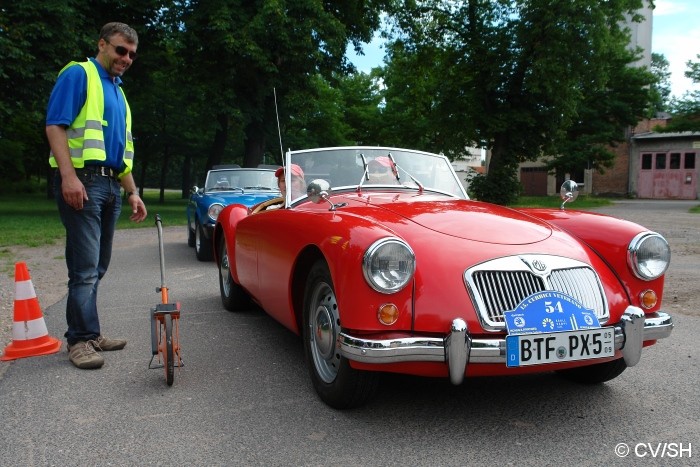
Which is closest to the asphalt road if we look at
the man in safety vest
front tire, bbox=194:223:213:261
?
the man in safety vest

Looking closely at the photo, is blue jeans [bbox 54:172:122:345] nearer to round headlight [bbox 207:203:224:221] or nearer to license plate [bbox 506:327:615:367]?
license plate [bbox 506:327:615:367]

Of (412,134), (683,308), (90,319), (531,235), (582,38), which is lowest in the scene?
(683,308)

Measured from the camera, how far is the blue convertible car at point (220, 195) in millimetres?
9078

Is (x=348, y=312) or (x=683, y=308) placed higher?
(x=348, y=312)

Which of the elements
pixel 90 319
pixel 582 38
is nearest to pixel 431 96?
pixel 582 38

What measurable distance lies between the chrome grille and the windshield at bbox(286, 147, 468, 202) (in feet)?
5.02

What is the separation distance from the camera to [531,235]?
3246 millimetres

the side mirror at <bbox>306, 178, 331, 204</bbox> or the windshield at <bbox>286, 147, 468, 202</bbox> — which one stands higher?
the windshield at <bbox>286, 147, 468, 202</bbox>

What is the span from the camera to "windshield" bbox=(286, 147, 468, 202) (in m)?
4.39

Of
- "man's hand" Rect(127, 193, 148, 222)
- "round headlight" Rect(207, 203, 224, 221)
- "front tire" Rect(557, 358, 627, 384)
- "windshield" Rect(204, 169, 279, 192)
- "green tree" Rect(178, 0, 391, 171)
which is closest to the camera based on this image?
"front tire" Rect(557, 358, 627, 384)

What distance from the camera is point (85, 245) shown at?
3.86 metres

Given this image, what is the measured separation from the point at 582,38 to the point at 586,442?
22.8 meters

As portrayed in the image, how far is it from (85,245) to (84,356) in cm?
71

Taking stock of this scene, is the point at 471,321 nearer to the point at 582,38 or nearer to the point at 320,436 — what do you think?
the point at 320,436
